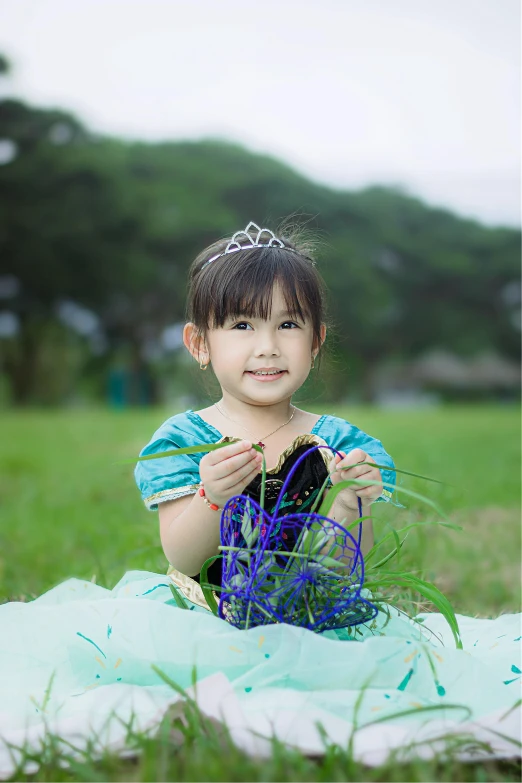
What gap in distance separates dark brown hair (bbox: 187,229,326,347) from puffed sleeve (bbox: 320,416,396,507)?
192 mm

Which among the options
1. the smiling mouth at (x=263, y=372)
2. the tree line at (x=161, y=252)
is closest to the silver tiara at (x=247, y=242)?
the smiling mouth at (x=263, y=372)

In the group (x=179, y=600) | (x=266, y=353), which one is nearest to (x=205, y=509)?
(x=179, y=600)

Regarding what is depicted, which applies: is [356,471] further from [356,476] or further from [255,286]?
[255,286]

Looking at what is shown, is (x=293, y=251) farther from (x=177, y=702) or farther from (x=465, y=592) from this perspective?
(x=465, y=592)

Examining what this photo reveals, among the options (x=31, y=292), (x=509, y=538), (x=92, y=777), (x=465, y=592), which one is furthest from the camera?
(x=31, y=292)

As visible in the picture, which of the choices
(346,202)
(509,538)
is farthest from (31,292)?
(509,538)

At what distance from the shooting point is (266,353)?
1688mm

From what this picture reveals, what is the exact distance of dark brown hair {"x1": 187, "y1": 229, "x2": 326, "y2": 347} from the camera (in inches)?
67.1

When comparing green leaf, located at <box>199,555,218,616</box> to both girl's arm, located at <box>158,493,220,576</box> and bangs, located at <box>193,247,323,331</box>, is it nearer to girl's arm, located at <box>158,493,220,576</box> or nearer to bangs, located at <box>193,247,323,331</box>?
girl's arm, located at <box>158,493,220,576</box>

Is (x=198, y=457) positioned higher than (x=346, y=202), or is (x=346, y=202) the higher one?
(x=346, y=202)

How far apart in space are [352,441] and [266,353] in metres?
0.33

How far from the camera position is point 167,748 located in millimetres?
1250

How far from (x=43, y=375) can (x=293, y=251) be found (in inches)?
629

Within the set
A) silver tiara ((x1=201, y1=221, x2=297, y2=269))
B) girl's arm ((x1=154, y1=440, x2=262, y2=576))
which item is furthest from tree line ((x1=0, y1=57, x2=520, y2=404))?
girl's arm ((x1=154, y1=440, x2=262, y2=576))
